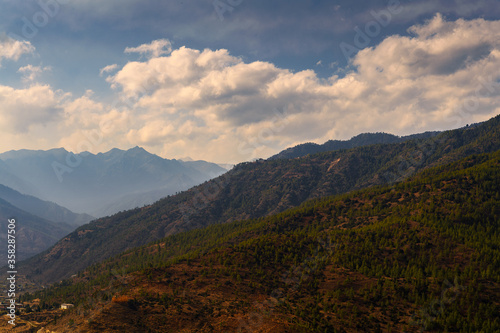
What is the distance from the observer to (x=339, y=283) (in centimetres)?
10362

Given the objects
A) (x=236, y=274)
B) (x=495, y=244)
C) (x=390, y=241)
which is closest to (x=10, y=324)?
(x=236, y=274)

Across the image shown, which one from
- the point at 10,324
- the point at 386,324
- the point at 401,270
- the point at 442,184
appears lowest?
the point at 10,324

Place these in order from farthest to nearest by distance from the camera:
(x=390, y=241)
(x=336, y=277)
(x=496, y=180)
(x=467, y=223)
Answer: (x=496, y=180), (x=467, y=223), (x=390, y=241), (x=336, y=277)

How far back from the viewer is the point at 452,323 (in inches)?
3221

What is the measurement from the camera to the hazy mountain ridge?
80.9 meters

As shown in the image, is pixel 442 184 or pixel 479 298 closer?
pixel 479 298

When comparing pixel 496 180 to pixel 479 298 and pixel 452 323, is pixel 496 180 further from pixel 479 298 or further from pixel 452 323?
pixel 452 323

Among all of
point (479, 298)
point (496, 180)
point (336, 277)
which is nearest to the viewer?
Answer: point (479, 298)

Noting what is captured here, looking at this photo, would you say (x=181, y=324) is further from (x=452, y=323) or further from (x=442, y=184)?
(x=442, y=184)

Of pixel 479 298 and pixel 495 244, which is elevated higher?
pixel 495 244

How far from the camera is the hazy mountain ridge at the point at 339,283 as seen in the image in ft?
265

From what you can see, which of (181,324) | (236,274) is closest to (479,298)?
(236,274)

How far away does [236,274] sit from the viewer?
109188 mm

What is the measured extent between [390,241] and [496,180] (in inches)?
3564
